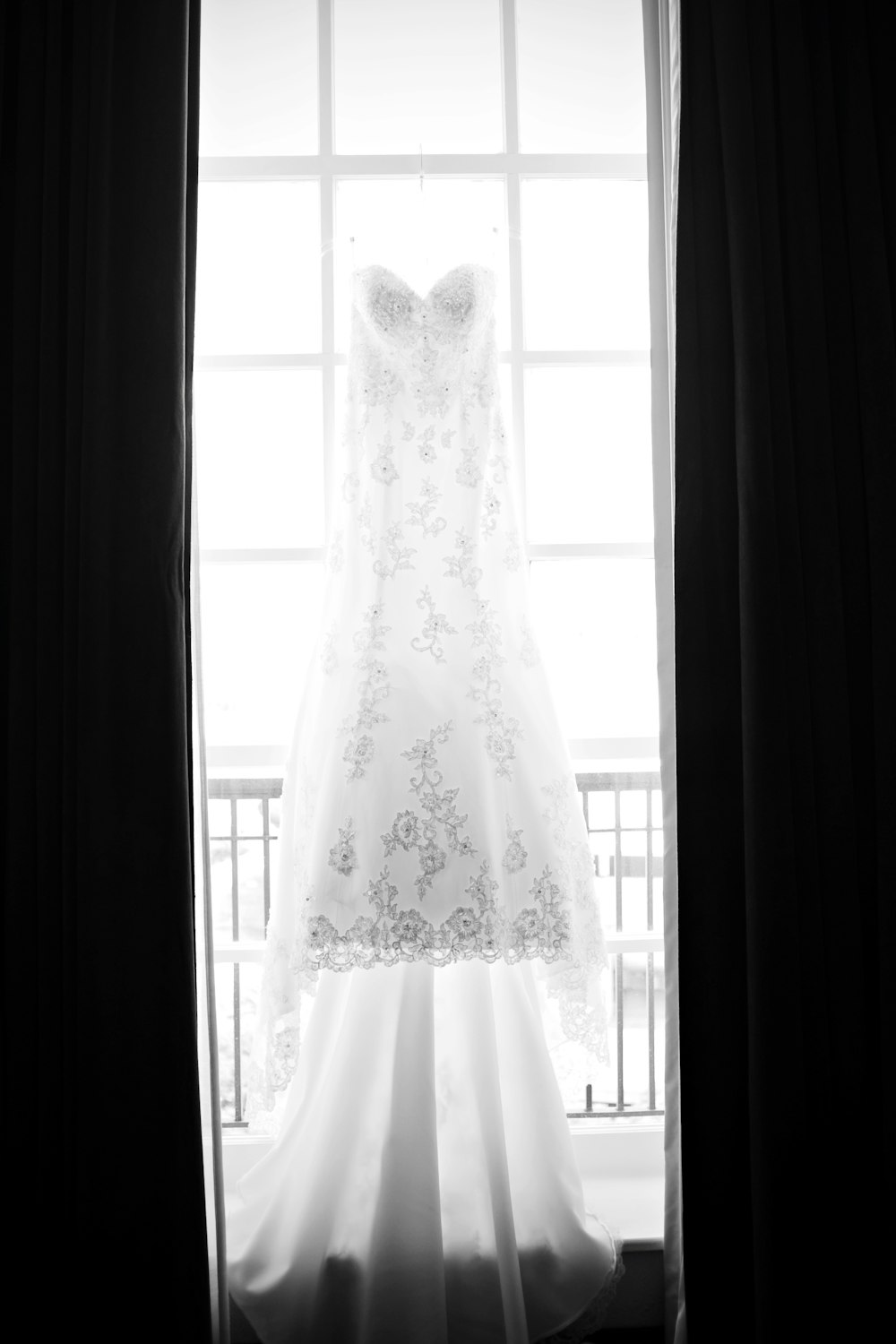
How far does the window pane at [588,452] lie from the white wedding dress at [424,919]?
0.37 metres

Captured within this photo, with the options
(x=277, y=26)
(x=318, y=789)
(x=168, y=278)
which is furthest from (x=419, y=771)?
(x=277, y=26)

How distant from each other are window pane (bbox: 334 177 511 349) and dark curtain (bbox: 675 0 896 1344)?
0.44m

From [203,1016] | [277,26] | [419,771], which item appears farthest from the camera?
[277,26]

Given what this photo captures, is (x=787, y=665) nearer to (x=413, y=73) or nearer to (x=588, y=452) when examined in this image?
(x=588, y=452)

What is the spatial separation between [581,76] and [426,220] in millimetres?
426

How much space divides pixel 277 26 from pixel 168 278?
74cm

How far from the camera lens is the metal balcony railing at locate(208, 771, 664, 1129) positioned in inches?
70.7

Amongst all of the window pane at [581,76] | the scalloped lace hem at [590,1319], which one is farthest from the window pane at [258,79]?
the scalloped lace hem at [590,1319]

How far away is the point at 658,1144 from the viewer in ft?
5.77

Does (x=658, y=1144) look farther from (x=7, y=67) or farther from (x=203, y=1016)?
(x=7, y=67)

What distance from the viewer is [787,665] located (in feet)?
4.59

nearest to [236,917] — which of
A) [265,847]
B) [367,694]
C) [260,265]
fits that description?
[265,847]

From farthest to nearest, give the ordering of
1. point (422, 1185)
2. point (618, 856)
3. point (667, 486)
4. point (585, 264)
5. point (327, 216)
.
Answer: point (618, 856) < point (585, 264) < point (327, 216) < point (667, 486) < point (422, 1185)

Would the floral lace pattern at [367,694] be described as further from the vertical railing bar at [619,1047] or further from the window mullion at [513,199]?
the vertical railing bar at [619,1047]
